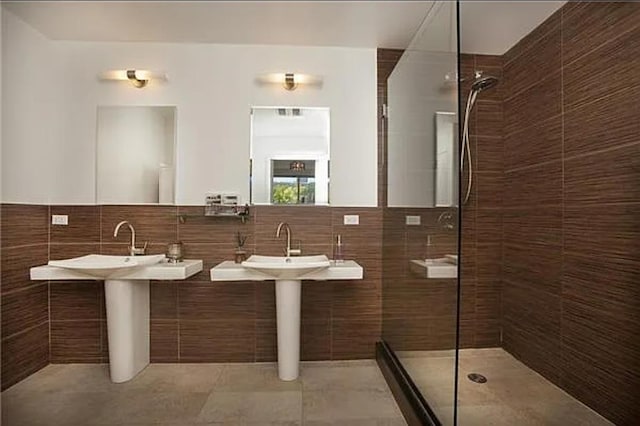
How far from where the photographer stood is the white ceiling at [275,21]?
229 centimetres

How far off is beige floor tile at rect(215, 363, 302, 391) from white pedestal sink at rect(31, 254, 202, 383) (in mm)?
623

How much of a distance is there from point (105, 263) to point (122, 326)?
1.39 feet

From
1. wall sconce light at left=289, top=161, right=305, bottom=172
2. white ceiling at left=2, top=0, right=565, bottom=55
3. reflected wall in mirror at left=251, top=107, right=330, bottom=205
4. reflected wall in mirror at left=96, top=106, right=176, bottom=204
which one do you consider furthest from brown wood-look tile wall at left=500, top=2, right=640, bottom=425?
reflected wall in mirror at left=96, top=106, right=176, bottom=204

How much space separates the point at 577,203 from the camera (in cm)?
221

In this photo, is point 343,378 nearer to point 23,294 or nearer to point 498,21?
point 23,294

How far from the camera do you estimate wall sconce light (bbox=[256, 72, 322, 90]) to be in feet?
9.11

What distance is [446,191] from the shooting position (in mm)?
1819

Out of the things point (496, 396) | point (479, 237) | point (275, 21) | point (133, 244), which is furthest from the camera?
point (479, 237)

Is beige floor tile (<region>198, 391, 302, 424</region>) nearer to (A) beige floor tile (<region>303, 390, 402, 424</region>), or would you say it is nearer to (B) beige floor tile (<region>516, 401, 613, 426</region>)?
(A) beige floor tile (<region>303, 390, 402, 424</region>)

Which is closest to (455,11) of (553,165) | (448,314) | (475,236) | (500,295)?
(553,165)

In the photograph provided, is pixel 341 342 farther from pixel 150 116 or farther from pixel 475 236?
pixel 150 116

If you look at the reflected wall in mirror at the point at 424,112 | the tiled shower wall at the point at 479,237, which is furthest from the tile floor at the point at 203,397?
the reflected wall in mirror at the point at 424,112

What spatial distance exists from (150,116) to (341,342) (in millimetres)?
2208

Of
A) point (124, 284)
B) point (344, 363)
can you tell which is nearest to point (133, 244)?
point (124, 284)
